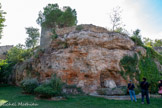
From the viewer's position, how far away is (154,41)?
147ft

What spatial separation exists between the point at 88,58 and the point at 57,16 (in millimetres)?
9399

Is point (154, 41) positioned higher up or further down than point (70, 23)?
higher up

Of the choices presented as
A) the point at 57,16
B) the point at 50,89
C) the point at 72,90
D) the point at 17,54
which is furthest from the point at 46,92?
the point at 17,54

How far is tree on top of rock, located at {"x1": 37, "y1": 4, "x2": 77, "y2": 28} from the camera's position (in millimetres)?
18328

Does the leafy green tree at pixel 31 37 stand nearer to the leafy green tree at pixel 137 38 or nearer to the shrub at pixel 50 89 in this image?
the shrub at pixel 50 89

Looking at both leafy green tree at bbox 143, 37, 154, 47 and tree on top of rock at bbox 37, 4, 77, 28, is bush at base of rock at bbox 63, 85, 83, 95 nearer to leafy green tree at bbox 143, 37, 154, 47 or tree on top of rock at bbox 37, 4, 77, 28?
tree on top of rock at bbox 37, 4, 77, 28

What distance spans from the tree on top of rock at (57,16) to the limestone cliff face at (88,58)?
3.97m

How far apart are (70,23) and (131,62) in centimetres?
1034

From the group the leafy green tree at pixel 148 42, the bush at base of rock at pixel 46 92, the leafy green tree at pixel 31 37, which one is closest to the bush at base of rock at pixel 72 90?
the bush at base of rock at pixel 46 92

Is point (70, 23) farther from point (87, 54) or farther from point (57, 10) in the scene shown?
point (87, 54)

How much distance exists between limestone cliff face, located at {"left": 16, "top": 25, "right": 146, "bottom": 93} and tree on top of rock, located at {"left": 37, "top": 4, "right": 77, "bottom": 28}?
3972 millimetres

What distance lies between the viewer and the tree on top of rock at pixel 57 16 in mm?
18328

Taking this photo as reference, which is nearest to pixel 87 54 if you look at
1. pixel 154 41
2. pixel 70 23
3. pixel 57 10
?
pixel 70 23

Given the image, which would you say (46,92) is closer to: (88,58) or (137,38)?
(88,58)
